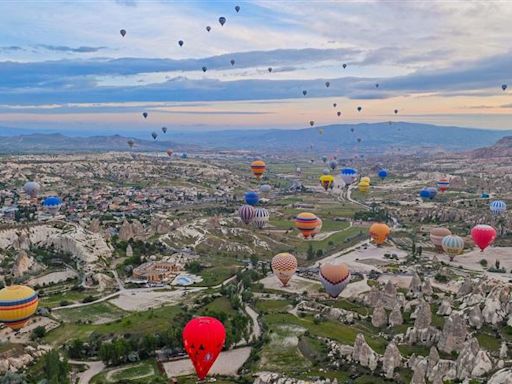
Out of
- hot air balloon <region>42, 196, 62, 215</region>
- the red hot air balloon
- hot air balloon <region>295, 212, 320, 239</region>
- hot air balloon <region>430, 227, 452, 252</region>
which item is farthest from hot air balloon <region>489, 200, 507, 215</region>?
the red hot air balloon

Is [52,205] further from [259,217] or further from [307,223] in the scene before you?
[307,223]

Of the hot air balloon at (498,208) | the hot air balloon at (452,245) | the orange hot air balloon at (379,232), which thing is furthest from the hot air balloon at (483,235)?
the hot air balloon at (498,208)

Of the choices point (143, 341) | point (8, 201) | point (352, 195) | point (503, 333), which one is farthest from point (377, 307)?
point (352, 195)

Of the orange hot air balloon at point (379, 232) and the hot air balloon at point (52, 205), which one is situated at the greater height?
the hot air balloon at point (52, 205)

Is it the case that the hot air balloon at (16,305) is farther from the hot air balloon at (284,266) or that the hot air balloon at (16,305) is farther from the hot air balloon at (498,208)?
the hot air balloon at (498,208)

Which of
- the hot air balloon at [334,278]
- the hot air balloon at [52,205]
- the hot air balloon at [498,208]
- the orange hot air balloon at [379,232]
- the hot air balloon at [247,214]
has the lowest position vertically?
the hot air balloon at [498,208]

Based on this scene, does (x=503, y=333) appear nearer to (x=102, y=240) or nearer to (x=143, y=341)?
(x=143, y=341)

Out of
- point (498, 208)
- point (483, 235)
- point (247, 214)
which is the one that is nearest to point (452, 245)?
point (483, 235)
